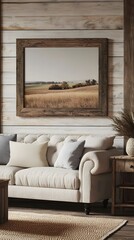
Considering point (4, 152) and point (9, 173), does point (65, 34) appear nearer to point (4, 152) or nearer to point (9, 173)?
point (4, 152)

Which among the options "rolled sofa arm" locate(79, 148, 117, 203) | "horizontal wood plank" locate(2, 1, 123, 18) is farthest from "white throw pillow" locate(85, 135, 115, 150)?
"horizontal wood plank" locate(2, 1, 123, 18)

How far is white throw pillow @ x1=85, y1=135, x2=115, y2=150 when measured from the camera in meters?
7.88

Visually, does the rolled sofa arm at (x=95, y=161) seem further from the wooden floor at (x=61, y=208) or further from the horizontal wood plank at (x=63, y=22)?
the horizontal wood plank at (x=63, y=22)

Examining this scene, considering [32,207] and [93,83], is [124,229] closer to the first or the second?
[32,207]

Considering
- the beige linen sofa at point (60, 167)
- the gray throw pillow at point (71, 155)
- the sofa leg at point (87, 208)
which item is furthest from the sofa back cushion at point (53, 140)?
the sofa leg at point (87, 208)

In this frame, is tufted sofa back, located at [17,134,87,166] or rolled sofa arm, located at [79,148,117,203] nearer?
rolled sofa arm, located at [79,148,117,203]

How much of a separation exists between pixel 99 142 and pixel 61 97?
0.94 metres

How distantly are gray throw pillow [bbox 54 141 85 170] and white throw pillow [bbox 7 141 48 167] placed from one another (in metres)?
0.24

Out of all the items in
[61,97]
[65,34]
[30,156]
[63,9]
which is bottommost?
[30,156]

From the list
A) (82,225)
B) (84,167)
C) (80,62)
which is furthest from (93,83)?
(82,225)

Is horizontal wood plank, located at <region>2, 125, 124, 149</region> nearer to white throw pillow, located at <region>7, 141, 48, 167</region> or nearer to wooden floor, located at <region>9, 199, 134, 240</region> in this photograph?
white throw pillow, located at <region>7, 141, 48, 167</region>

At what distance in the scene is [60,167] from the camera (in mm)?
7879

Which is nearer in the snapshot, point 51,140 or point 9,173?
point 9,173

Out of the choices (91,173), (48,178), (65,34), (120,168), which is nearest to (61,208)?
(48,178)
